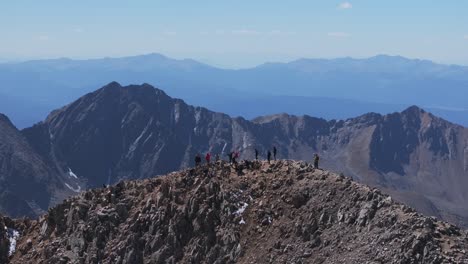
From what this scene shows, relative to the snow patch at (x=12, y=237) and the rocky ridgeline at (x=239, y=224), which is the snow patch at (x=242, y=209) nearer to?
the rocky ridgeline at (x=239, y=224)

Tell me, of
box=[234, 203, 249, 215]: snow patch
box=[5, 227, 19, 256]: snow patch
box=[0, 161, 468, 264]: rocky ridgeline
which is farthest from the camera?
box=[5, 227, 19, 256]: snow patch

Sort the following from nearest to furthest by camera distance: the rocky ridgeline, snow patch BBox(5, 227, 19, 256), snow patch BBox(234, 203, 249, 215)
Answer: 1. the rocky ridgeline
2. snow patch BBox(234, 203, 249, 215)
3. snow patch BBox(5, 227, 19, 256)

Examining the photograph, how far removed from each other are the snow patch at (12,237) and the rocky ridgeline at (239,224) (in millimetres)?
441

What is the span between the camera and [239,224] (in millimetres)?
51875

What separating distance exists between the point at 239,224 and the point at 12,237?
22440 millimetres

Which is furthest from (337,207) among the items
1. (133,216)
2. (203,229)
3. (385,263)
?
(133,216)

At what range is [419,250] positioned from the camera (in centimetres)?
4288

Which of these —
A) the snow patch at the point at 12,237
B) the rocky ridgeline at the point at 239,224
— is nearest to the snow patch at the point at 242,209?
the rocky ridgeline at the point at 239,224

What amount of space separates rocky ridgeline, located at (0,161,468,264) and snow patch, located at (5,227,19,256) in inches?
17.4

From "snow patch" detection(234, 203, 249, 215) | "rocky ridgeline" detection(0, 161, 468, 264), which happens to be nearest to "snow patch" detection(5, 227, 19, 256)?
"rocky ridgeline" detection(0, 161, 468, 264)

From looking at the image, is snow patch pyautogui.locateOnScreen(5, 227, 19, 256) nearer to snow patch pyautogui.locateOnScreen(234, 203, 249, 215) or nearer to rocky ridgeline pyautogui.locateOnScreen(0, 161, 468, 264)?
rocky ridgeline pyautogui.locateOnScreen(0, 161, 468, 264)

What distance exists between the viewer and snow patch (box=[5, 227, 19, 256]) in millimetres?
58500

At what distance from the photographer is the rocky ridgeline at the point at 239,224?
45.0 m

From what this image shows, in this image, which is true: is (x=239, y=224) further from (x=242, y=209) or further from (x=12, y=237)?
(x=12, y=237)
